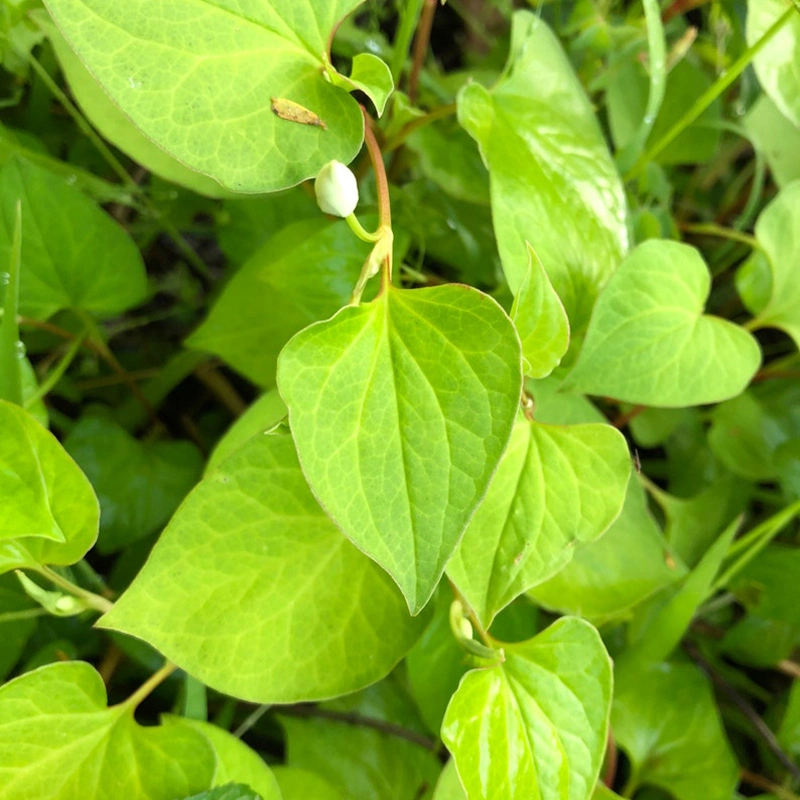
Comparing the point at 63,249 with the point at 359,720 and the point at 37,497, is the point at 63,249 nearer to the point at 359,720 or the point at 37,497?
the point at 37,497

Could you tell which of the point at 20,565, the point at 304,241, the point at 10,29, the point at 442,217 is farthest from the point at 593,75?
the point at 20,565

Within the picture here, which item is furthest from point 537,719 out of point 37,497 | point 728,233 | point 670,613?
point 728,233

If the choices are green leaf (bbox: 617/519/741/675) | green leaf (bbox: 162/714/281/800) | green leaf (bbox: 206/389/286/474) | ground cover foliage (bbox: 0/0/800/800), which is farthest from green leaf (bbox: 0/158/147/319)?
green leaf (bbox: 617/519/741/675)

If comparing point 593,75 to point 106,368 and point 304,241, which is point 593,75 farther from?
point 106,368

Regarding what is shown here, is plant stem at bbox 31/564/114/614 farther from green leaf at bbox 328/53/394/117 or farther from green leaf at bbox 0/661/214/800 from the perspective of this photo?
green leaf at bbox 328/53/394/117

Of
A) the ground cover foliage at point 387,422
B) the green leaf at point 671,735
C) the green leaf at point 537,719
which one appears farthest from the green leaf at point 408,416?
the green leaf at point 671,735

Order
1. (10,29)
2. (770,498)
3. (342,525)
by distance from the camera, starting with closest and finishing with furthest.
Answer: (342,525) → (10,29) → (770,498)

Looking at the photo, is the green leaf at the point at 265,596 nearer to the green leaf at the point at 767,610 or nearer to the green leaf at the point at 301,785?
the green leaf at the point at 301,785
